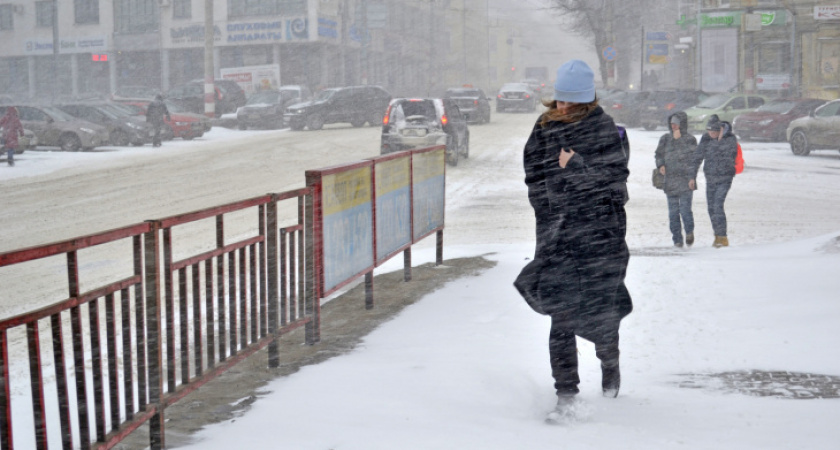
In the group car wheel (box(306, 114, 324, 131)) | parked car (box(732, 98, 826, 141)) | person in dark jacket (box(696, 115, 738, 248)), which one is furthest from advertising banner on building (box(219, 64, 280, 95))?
person in dark jacket (box(696, 115, 738, 248))

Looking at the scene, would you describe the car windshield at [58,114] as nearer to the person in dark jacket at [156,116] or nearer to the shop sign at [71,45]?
the person in dark jacket at [156,116]

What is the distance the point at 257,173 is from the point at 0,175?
5.90 meters

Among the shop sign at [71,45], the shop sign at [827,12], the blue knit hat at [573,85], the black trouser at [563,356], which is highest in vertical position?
the shop sign at [71,45]

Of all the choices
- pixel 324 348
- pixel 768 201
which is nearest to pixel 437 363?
pixel 324 348

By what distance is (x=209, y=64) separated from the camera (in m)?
36.9

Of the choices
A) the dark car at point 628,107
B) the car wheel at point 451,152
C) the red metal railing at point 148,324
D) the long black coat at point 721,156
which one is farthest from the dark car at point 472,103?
the red metal railing at point 148,324

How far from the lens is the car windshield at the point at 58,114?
26484 millimetres

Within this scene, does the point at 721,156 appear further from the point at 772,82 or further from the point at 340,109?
the point at 772,82

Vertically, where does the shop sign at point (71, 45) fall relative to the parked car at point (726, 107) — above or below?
above

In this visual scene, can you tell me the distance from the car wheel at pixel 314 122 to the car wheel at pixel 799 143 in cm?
1646

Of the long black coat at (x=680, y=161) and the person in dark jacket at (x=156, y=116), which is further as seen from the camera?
the person in dark jacket at (x=156, y=116)

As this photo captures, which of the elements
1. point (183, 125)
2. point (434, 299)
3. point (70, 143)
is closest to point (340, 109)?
point (183, 125)

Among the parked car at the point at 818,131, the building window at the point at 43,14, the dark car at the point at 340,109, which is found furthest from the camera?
the building window at the point at 43,14

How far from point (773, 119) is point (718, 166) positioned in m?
19.3
